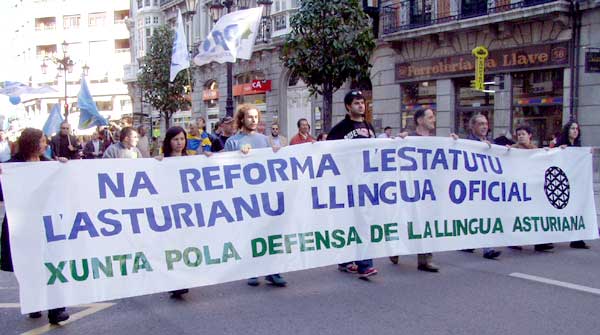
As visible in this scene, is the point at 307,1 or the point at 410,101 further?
the point at 410,101

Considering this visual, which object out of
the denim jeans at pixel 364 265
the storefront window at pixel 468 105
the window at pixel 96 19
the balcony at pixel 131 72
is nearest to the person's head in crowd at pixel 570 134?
the denim jeans at pixel 364 265

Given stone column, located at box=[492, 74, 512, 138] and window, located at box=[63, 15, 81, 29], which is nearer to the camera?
stone column, located at box=[492, 74, 512, 138]

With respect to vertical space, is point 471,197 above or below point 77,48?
below

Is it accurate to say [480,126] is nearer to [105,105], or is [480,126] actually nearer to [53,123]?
[53,123]

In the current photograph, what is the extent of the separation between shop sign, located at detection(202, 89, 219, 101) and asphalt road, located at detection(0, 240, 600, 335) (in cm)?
2700

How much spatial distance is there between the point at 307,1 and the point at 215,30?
3.13 metres

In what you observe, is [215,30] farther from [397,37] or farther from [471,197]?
[397,37]

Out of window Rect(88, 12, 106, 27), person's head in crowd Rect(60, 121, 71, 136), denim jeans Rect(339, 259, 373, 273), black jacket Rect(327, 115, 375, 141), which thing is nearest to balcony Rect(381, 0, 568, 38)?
person's head in crowd Rect(60, 121, 71, 136)

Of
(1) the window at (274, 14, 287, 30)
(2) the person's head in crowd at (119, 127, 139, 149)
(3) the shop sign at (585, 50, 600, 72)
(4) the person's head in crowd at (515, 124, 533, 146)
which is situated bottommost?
(4) the person's head in crowd at (515, 124, 533, 146)

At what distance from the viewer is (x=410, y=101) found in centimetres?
2194

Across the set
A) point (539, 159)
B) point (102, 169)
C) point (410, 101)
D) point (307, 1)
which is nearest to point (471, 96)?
point (410, 101)

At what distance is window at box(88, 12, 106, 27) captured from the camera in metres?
63.4

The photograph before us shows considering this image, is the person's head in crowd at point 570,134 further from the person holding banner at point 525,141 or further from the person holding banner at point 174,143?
the person holding banner at point 174,143

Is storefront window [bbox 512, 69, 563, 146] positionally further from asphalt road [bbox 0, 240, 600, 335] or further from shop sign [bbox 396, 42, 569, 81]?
asphalt road [bbox 0, 240, 600, 335]
